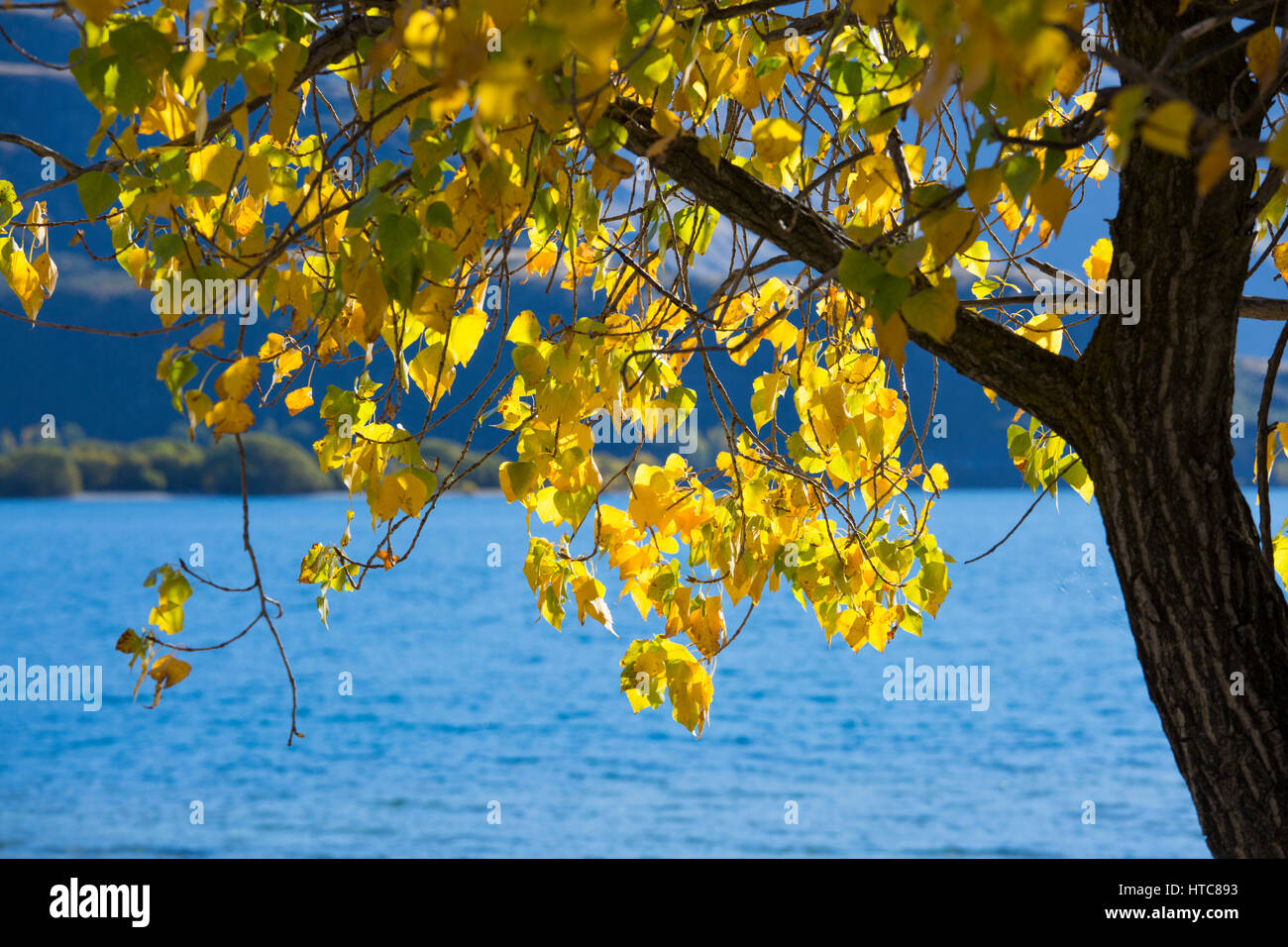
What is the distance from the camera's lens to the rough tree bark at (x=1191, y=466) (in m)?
1.26

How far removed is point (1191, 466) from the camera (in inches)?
49.7

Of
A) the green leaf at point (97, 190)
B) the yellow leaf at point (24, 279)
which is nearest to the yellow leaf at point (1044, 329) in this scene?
the green leaf at point (97, 190)

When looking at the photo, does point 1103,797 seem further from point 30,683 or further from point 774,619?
point 30,683

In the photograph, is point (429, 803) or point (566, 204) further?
point (429, 803)

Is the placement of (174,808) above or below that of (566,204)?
below

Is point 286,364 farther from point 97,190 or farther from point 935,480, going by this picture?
point 935,480

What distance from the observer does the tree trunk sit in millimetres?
1256

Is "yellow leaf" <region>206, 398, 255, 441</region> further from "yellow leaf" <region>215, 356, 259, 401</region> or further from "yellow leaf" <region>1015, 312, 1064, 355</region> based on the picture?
"yellow leaf" <region>1015, 312, 1064, 355</region>

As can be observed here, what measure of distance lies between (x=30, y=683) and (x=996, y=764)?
12404 mm

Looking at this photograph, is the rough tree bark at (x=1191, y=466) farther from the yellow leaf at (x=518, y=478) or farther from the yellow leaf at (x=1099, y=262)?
the yellow leaf at (x=518, y=478)

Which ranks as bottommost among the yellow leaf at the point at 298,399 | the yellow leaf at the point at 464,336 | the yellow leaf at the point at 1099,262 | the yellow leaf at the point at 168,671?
the yellow leaf at the point at 168,671

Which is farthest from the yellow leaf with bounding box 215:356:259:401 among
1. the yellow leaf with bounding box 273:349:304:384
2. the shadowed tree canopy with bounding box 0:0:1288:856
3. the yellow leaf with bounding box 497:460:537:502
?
the yellow leaf with bounding box 273:349:304:384
